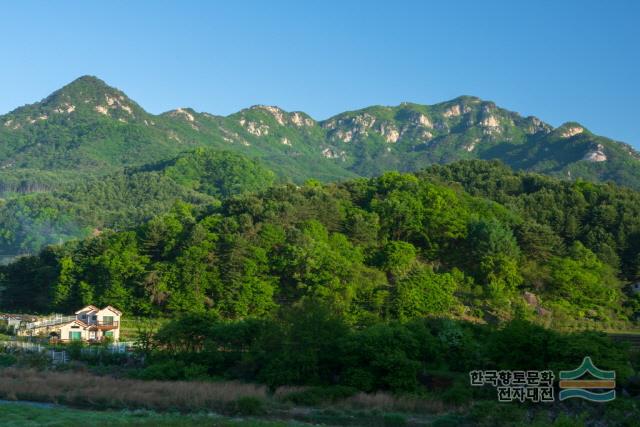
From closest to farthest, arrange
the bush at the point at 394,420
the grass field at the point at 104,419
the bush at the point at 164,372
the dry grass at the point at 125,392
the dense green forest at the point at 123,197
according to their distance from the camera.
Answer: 1. the grass field at the point at 104,419
2. the bush at the point at 394,420
3. the dry grass at the point at 125,392
4. the bush at the point at 164,372
5. the dense green forest at the point at 123,197

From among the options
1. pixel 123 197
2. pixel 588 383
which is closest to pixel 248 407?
pixel 588 383

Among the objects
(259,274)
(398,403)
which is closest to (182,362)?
(398,403)

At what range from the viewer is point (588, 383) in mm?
22703

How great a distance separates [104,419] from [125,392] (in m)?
4.53

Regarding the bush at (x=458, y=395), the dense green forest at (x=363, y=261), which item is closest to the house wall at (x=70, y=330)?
the dense green forest at (x=363, y=261)

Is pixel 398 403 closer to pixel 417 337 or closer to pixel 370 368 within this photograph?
pixel 370 368

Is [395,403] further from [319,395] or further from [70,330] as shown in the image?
[70,330]

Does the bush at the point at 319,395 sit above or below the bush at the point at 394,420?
above

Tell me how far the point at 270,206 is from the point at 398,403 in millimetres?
34486

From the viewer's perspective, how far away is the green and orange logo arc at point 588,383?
72.5 ft

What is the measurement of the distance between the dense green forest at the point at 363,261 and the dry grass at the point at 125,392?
13820mm

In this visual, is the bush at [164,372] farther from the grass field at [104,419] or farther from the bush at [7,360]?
the bush at [7,360]

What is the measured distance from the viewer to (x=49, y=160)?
616 ft

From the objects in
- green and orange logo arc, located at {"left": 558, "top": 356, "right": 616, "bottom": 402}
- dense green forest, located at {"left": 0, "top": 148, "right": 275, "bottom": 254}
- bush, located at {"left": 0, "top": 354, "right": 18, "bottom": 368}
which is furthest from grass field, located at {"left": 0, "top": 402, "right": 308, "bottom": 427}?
dense green forest, located at {"left": 0, "top": 148, "right": 275, "bottom": 254}
